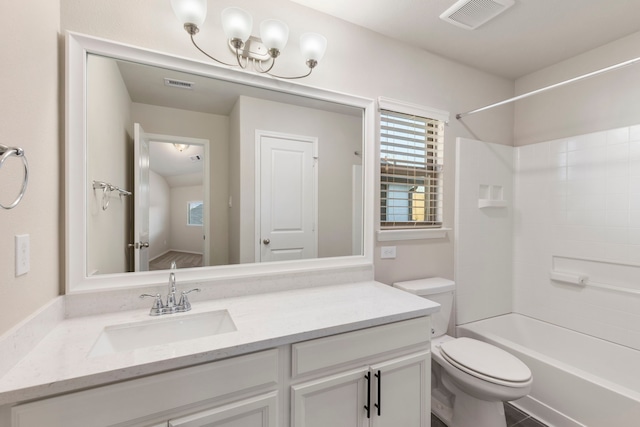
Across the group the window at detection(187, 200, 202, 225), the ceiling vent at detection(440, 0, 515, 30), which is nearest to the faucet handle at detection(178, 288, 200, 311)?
the window at detection(187, 200, 202, 225)

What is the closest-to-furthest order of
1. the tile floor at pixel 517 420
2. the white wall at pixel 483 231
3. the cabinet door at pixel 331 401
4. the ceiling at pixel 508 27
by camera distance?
the cabinet door at pixel 331 401, the ceiling at pixel 508 27, the tile floor at pixel 517 420, the white wall at pixel 483 231

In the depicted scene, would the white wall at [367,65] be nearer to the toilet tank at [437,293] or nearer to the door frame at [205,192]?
the toilet tank at [437,293]

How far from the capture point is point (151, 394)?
2.79ft

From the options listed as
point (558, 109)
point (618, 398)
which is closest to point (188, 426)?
point (618, 398)

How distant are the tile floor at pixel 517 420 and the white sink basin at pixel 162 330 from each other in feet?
5.06

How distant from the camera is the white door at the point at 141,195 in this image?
4.48ft

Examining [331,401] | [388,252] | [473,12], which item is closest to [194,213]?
[331,401]

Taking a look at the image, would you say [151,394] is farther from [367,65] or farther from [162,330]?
[367,65]

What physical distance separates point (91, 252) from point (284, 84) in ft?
4.08

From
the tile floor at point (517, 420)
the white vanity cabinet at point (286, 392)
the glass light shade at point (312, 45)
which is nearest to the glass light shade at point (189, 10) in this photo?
the glass light shade at point (312, 45)

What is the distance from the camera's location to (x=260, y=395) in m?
1.01

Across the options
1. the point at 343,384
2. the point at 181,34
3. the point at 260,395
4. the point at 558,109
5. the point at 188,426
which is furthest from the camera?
the point at 558,109

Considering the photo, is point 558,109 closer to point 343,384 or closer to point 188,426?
point 343,384

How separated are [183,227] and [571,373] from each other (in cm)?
235
